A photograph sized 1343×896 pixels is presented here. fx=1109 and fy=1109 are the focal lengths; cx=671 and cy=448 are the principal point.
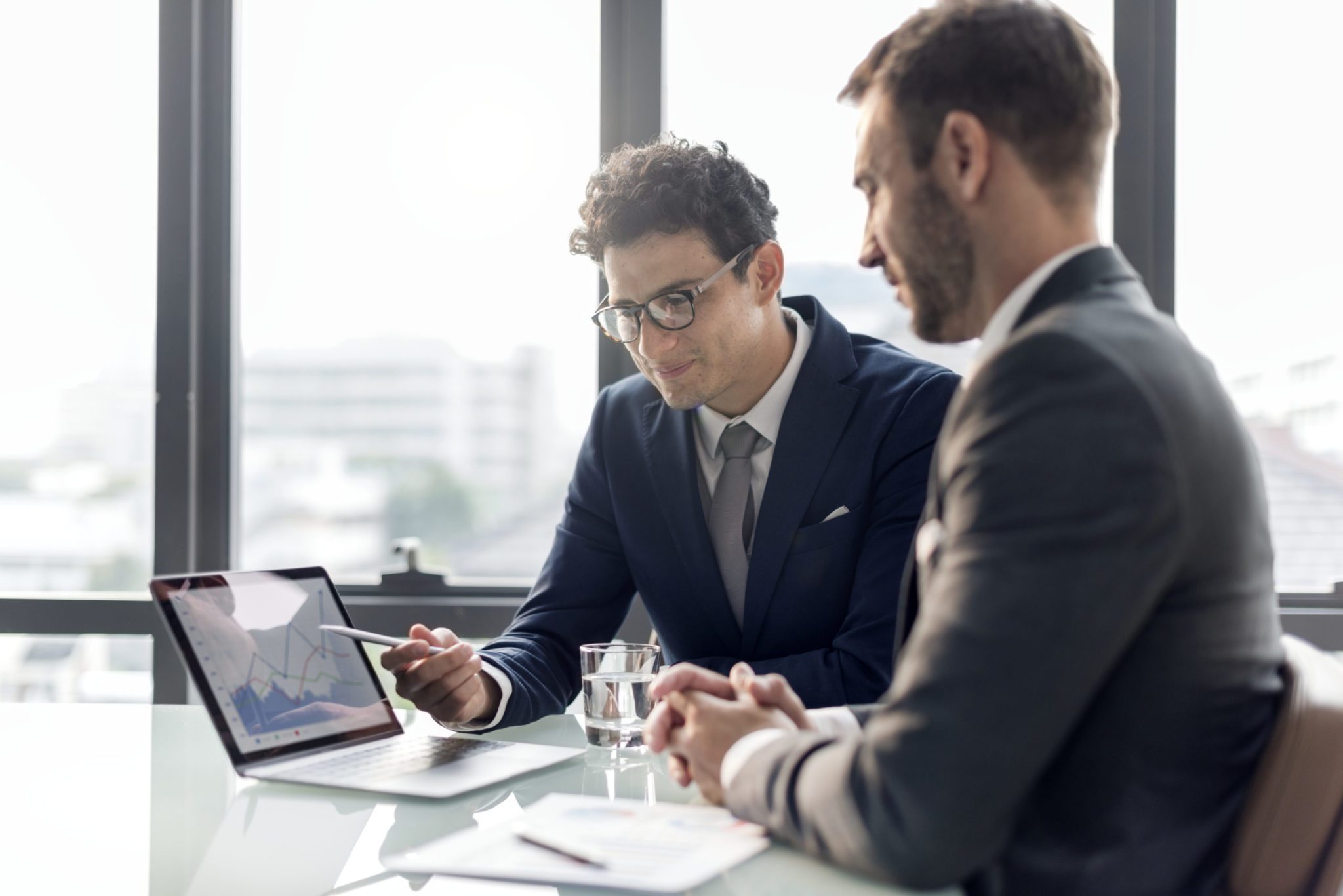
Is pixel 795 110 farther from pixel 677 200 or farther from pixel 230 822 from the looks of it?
pixel 230 822

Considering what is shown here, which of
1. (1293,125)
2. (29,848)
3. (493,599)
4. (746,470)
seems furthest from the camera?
(493,599)

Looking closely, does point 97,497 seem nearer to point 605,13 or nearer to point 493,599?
point 493,599

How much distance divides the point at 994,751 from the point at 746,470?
1.24 m

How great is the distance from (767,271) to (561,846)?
1.32m

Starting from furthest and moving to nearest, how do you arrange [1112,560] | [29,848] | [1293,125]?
[1293,125] < [29,848] < [1112,560]

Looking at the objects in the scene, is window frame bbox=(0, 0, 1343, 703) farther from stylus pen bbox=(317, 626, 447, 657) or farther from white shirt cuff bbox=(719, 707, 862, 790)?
white shirt cuff bbox=(719, 707, 862, 790)

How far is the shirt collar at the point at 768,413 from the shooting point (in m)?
1.99

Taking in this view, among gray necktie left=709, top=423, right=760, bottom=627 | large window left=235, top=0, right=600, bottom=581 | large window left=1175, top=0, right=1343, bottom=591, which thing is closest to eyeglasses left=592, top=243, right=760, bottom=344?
gray necktie left=709, top=423, right=760, bottom=627

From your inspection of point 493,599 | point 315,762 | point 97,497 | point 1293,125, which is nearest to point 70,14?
point 97,497

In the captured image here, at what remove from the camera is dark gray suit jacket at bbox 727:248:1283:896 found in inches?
29.4

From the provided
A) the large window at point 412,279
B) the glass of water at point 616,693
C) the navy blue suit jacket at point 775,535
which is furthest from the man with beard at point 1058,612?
the large window at point 412,279

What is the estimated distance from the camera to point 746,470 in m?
1.98

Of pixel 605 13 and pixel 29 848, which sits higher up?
pixel 605 13

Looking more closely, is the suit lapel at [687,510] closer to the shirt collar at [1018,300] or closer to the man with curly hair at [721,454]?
the man with curly hair at [721,454]
